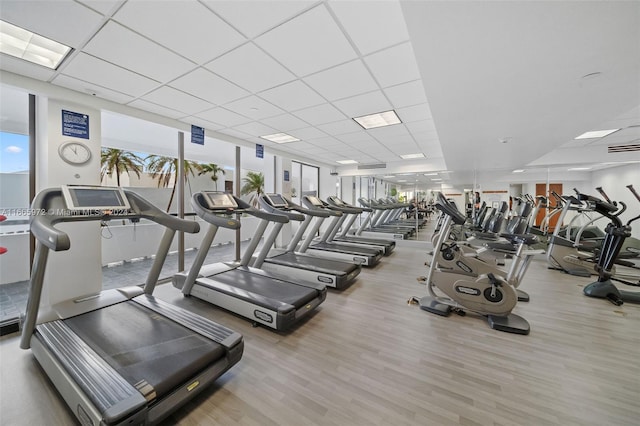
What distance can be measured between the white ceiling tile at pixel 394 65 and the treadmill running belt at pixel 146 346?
9.33ft

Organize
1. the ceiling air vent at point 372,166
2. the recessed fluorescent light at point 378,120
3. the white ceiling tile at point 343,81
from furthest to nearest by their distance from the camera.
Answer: the ceiling air vent at point 372,166
the recessed fluorescent light at point 378,120
the white ceiling tile at point 343,81

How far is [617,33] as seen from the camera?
1.64 metres

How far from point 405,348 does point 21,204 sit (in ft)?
17.8

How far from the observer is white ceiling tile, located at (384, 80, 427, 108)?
9.22 feet

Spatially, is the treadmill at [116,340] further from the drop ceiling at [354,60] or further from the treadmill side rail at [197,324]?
the drop ceiling at [354,60]

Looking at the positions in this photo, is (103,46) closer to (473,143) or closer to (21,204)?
(21,204)

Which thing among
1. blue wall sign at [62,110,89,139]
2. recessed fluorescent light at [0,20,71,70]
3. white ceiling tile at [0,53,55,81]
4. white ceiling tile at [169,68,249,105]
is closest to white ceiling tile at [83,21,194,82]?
white ceiling tile at [169,68,249,105]

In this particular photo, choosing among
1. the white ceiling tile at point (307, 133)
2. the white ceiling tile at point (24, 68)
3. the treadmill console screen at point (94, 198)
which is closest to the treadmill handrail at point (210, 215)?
the treadmill console screen at point (94, 198)

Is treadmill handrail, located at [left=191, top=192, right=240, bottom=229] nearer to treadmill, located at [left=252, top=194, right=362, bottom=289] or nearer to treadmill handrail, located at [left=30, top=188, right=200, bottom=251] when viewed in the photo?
treadmill handrail, located at [left=30, top=188, right=200, bottom=251]

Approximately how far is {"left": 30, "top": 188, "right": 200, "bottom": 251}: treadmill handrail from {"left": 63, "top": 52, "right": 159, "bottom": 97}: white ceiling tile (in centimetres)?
125

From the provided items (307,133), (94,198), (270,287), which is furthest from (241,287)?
(307,133)

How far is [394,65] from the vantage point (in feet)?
7.77

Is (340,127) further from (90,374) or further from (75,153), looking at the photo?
(90,374)

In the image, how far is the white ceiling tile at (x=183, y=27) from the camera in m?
1.65
